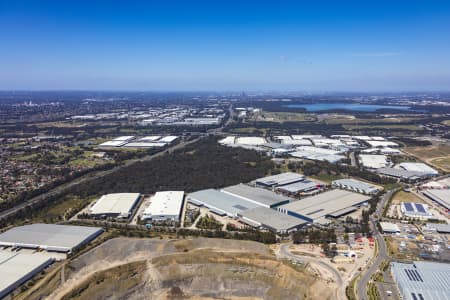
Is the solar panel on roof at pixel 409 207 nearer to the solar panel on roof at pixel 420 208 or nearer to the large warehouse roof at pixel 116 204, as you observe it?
the solar panel on roof at pixel 420 208

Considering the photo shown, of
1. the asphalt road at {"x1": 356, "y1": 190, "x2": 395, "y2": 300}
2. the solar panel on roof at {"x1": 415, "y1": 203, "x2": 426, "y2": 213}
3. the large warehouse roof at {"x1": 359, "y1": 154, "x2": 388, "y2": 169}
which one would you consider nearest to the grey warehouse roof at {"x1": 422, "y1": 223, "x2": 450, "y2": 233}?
the solar panel on roof at {"x1": 415, "y1": 203, "x2": 426, "y2": 213}

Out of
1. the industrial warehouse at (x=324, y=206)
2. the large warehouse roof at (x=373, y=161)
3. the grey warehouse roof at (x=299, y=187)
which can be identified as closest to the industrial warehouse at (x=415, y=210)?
the industrial warehouse at (x=324, y=206)

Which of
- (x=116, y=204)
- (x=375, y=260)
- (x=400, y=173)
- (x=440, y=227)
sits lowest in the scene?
(x=375, y=260)

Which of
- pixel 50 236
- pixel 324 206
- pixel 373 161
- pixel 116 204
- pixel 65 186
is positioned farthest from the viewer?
pixel 373 161

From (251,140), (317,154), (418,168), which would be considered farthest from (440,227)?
(251,140)

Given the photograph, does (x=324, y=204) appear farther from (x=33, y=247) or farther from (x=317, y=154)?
(x=33, y=247)

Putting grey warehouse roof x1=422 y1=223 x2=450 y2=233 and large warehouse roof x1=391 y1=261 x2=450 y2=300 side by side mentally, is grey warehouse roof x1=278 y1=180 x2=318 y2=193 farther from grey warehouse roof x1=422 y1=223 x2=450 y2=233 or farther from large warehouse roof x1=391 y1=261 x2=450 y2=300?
large warehouse roof x1=391 y1=261 x2=450 y2=300

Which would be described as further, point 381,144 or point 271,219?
point 381,144
